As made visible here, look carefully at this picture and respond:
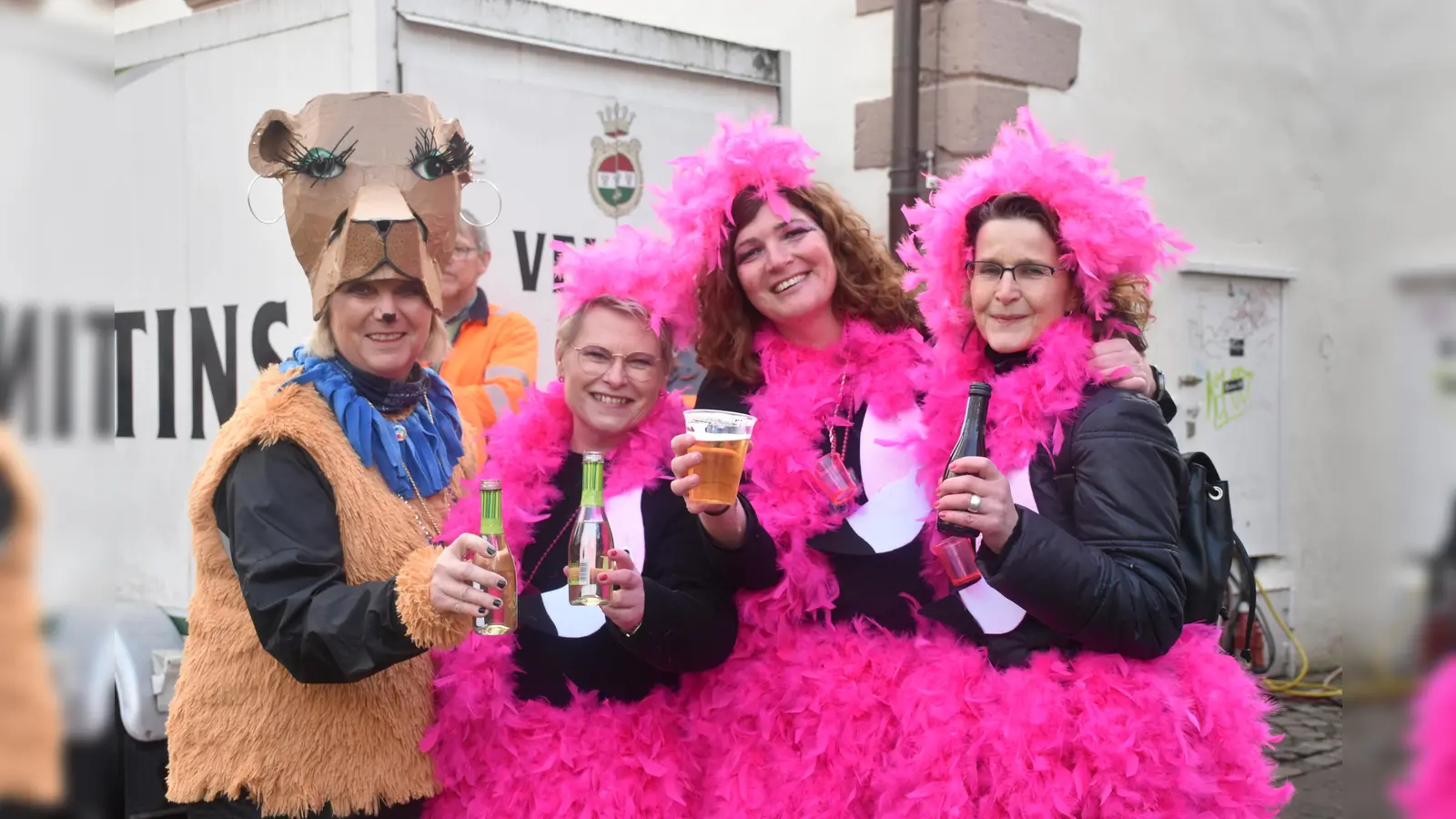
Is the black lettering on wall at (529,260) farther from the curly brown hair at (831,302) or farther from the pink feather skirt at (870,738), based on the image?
the pink feather skirt at (870,738)

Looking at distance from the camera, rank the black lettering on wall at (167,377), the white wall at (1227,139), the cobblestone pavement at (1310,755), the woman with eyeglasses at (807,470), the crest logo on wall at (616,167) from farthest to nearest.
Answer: the white wall at (1227,139) → the cobblestone pavement at (1310,755) → the crest logo on wall at (616,167) → the black lettering on wall at (167,377) → the woman with eyeglasses at (807,470)

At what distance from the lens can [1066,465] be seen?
2.34 meters

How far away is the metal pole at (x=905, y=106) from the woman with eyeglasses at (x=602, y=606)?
3245 millimetres

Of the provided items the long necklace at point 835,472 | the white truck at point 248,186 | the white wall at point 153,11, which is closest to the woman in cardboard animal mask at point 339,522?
the long necklace at point 835,472

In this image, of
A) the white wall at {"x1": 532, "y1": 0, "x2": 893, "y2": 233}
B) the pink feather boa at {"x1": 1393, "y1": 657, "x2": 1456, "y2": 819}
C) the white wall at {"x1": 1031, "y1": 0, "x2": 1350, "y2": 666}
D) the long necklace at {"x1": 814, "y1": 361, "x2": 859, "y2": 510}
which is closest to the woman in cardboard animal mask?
the long necklace at {"x1": 814, "y1": 361, "x2": 859, "y2": 510}

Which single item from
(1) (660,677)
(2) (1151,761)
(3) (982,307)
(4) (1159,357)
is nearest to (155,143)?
(1) (660,677)

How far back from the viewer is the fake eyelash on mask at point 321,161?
2486 millimetres

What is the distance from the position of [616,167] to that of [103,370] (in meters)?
3.94

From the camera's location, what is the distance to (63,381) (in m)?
0.61

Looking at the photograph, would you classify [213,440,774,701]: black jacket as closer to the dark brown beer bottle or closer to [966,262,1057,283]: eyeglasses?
the dark brown beer bottle

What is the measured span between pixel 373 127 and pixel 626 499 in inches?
36.7

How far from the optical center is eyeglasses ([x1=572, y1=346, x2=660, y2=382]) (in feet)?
8.82

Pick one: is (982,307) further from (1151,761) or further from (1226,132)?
(1226,132)

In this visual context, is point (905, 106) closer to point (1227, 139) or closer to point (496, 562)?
point (1227, 139)
